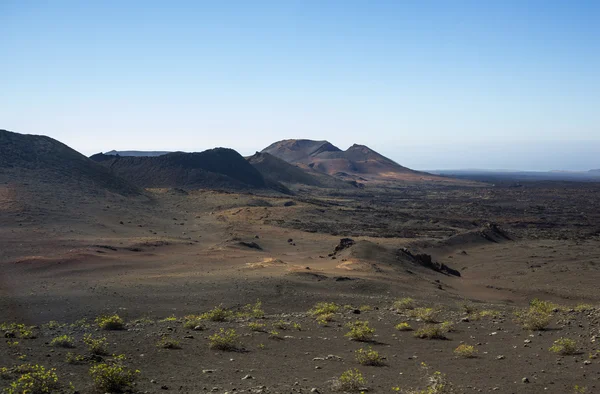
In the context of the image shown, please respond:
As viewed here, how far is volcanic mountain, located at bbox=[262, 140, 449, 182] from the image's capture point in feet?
481

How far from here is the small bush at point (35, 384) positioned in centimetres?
703

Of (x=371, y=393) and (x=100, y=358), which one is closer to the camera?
(x=371, y=393)

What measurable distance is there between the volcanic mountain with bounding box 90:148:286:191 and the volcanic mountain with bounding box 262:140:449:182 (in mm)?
54285

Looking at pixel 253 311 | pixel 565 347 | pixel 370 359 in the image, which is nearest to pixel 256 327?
pixel 253 311

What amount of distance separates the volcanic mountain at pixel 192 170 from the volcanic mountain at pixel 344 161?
178 feet

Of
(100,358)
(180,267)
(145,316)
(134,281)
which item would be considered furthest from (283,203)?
(100,358)

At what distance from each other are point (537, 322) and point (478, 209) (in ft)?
193

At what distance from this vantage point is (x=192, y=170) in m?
74.8

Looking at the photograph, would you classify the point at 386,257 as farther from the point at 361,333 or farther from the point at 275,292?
the point at 361,333

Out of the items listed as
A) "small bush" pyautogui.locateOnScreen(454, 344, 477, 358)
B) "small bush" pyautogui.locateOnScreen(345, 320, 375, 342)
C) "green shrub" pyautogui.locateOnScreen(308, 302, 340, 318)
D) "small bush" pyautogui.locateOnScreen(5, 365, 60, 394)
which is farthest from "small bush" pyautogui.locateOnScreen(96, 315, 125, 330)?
"small bush" pyautogui.locateOnScreen(454, 344, 477, 358)

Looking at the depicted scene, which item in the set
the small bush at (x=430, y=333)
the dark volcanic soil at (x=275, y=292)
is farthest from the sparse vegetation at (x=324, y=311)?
the small bush at (x=430, y=333)

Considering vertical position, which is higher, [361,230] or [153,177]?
[153,177]

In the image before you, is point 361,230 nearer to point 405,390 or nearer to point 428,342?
point 428,342

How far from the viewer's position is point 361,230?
42938 mm
